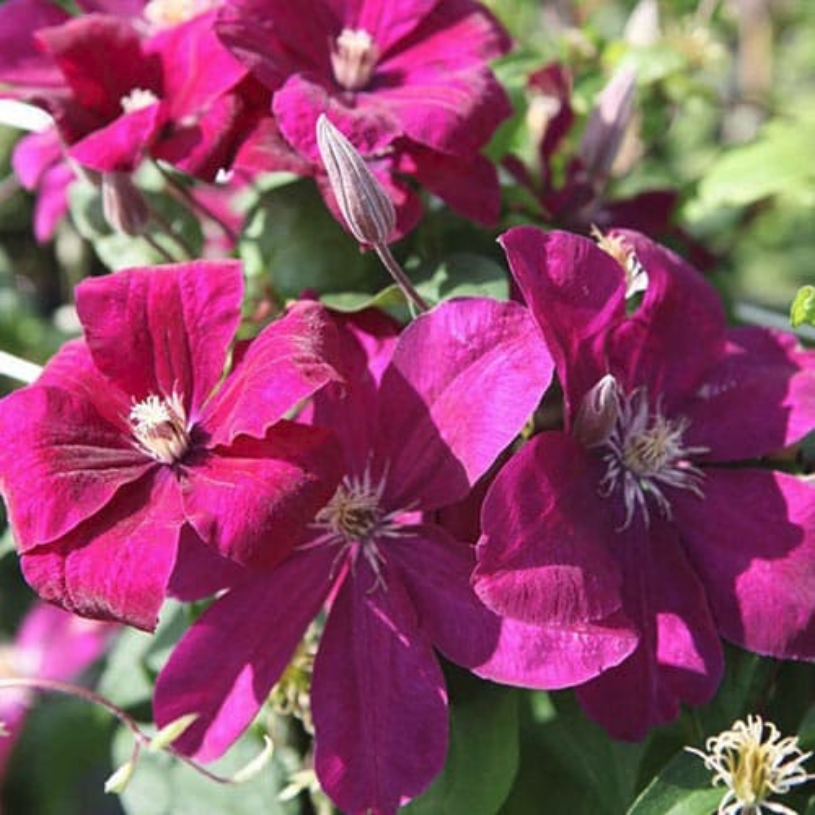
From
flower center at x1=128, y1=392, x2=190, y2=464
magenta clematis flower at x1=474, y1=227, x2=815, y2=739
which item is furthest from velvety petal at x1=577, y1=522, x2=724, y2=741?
flower center at x1=128, y1=392, x2=190, y2=464

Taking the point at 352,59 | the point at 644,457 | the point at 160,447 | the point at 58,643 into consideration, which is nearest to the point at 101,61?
the point at 352,59

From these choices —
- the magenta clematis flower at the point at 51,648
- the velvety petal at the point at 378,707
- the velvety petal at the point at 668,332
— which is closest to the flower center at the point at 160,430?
the velvety petal at the point at 378,707

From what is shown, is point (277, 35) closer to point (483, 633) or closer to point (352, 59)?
point (352, 59)

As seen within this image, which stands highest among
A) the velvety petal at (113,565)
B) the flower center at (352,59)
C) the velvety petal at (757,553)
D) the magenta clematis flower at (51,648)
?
the flower center at (352,59)

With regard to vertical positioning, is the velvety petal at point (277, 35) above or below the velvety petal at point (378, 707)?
above

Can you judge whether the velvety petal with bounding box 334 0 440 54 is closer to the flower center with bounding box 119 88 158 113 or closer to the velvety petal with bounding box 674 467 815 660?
the flower center with bounding box 119 88 158 113

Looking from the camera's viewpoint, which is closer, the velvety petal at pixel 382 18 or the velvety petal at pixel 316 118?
the velvety petal at pixel 316 118

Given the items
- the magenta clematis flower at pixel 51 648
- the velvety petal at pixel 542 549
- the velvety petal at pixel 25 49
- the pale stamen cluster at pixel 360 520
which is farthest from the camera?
the magenta clematis flower at pixel 51 648

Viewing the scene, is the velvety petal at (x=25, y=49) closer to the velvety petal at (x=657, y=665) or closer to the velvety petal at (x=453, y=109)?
the velvety petal at (x=453, y=109)
